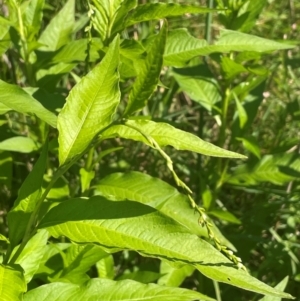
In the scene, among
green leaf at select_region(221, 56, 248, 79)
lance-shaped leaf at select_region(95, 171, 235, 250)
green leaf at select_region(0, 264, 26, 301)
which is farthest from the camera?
green leaf at select_region(221, 56, 248, 79)

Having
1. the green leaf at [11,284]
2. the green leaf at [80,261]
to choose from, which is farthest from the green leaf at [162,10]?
the green leaf at [11,284]

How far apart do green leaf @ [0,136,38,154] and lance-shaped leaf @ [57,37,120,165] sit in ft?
2.09

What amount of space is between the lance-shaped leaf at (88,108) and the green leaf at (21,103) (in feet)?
0.46

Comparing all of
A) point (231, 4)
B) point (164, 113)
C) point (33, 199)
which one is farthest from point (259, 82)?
Result: point (33, 199)

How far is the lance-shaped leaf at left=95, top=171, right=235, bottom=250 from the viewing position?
4.87ft

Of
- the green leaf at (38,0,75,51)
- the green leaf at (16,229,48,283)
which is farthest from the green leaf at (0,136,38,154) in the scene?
the green leaf at (16,229,48,283)

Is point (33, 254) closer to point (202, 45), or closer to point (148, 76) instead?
point (148, 76)

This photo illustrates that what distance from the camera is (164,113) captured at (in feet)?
7.43

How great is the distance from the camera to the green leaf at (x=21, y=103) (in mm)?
1207

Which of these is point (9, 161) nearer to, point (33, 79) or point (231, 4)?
point (33, 79)

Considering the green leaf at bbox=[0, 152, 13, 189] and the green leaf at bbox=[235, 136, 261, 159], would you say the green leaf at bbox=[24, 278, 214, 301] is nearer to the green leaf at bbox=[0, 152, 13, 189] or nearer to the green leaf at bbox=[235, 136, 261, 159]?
the green leaf at bbox=[0, 152, 13, 189]

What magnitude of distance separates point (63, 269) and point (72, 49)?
62 cm

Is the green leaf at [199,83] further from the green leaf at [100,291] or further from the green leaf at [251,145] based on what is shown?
the green leaf at [100,291]

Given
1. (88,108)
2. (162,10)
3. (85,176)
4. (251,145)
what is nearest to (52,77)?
(85,176)
